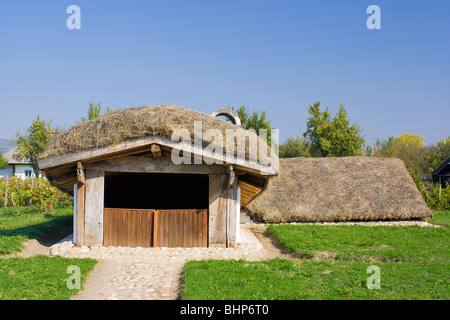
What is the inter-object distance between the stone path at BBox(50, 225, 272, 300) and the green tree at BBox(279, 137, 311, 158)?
31524 mm

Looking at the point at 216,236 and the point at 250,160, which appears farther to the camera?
the point at 216,236

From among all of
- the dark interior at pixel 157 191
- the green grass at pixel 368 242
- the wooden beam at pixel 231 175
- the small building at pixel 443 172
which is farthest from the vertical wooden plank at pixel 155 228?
the small building at pixel 443 172

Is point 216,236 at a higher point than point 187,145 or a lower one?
lower

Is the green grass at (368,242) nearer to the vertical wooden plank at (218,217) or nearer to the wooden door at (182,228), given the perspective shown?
the vertical wooden plank at (218,217)

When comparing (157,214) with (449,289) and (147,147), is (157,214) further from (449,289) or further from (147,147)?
(449,289)

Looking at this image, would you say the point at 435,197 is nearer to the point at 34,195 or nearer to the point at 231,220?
the point at 231,220

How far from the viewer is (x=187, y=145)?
32.3 feet

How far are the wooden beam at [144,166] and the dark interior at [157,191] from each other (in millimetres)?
5559

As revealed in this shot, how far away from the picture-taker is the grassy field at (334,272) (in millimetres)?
6637

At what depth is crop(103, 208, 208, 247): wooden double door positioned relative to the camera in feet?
35.6

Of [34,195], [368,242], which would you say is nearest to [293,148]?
[34,195]
